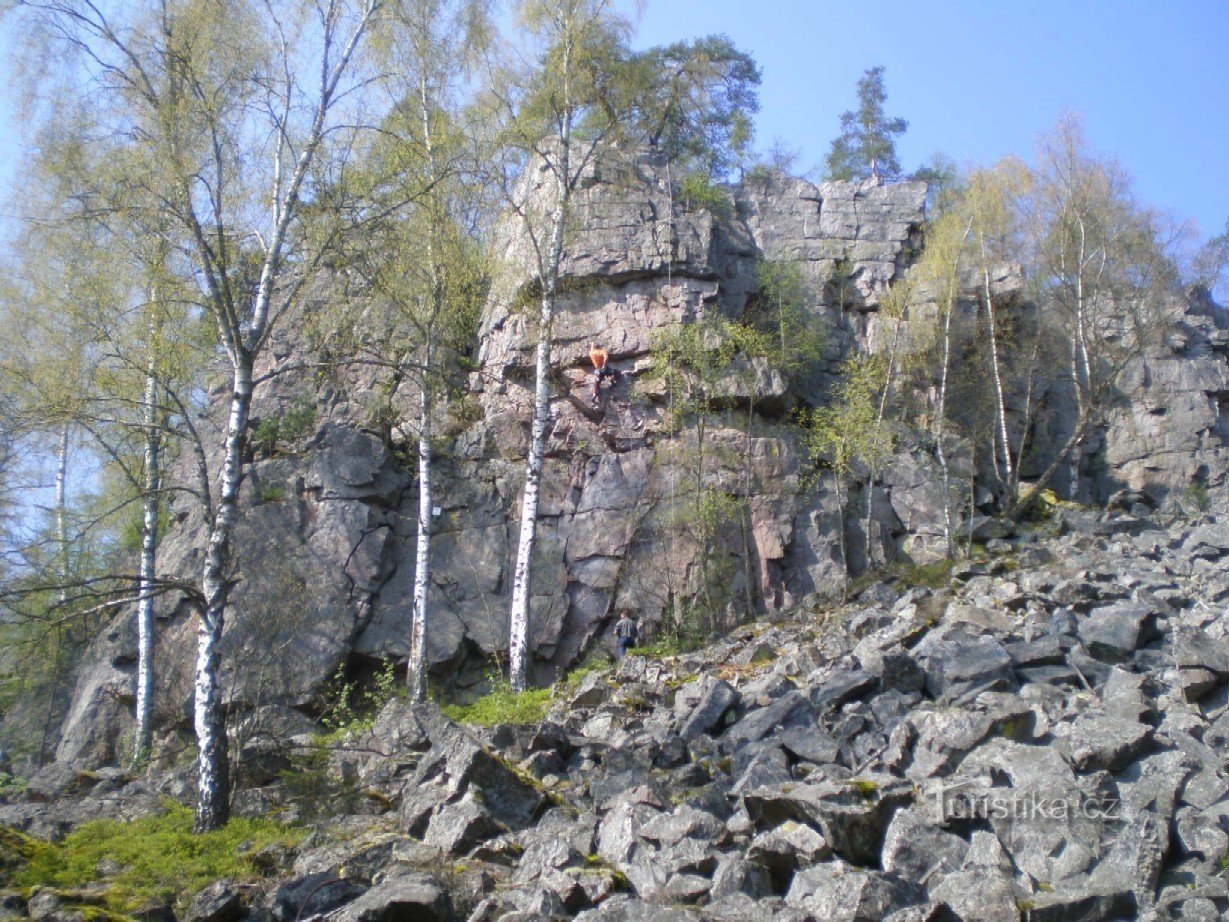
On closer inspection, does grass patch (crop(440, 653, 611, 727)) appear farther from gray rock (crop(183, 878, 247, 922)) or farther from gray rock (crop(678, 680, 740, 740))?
gray rock (crop(183, 878, 247, 922))

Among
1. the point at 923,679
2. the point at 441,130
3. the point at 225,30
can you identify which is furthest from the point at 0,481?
the point at 923,679

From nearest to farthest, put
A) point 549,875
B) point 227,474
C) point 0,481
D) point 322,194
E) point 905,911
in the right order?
1. point 905,911
2. point 549,875
3. point 227,474
4. point 322,194
5. point 0,481

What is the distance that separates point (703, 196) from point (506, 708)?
14095 mm

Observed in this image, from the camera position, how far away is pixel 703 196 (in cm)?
2352

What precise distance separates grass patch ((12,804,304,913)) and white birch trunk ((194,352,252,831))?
310 mm

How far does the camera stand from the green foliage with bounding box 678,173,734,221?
23359 mm

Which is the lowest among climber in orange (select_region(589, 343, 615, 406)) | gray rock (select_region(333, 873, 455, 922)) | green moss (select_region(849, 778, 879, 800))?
gray rock (select_region(333, 873, 455, 922))

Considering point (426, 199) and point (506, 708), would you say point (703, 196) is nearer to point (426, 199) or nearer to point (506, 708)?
point (426, 199)

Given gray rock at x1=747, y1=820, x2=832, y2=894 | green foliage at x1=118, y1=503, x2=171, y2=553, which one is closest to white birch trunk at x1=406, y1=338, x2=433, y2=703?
green foliage at x1=118, y1=503, x2=171, y2=553

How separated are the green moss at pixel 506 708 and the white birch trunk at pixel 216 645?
17.5 feet

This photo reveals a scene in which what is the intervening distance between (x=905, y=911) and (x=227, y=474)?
7.42 metres

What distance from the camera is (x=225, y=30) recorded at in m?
10.8

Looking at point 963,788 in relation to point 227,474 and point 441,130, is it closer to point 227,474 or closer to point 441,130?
point 227,474

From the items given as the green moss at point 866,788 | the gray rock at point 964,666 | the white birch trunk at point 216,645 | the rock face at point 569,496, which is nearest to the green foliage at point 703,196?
the rock face at point 569,496
